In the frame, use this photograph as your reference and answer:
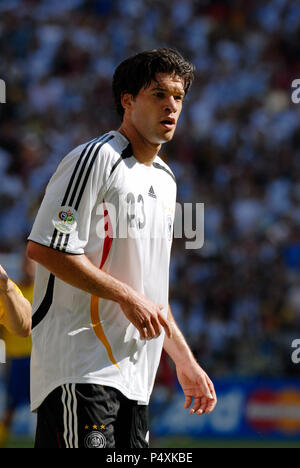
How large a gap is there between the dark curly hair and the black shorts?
1.40m

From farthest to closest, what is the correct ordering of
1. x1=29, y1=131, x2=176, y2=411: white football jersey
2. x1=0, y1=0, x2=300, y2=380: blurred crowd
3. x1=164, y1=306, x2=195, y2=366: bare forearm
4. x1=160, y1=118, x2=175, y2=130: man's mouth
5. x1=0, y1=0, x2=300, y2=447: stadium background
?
x1=0, y1=0, x2=300, y2=380: blurred crowd
x1=0, y1=0, x2=300, y2=447: stadium background
x1=164, y1=306, x2=195, y2=366: bare forearm
x1=160, y1=118, x2=175, y2=130: man's mouth
x1=29, y1=131, x2=176, y2=411: white football jersey

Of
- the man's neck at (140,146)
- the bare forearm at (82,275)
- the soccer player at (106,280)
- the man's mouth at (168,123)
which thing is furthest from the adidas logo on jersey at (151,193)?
the bare forearm at (82,275)

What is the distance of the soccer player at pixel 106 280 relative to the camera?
10.4 ft

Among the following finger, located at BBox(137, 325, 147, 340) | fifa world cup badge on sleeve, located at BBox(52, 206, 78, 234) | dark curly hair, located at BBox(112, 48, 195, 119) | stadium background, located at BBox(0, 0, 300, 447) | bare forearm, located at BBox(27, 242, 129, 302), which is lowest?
finger, located at BBox(137, 325, 147, 340)

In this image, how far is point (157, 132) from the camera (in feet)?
11.6

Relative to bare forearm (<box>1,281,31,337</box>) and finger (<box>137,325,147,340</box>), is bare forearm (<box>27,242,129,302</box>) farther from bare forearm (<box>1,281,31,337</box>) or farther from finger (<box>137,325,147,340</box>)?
bare forearm (<box>1,281,31,337</box>)

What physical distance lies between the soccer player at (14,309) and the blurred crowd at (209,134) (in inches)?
293

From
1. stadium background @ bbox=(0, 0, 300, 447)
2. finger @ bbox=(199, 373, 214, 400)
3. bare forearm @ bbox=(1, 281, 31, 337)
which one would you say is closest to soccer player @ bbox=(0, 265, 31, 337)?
bare forearm @ bbox=(1, 281, 31, 337)

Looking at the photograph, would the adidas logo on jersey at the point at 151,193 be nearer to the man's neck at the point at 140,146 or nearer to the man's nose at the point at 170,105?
the man's neck at the point at 140,146

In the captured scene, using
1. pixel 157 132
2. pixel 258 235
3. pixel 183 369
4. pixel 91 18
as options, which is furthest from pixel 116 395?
pixel 91 18

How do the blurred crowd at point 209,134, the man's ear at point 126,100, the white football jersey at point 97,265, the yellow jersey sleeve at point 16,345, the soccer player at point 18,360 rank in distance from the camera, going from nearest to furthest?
the white football jersey at point 97,265 < the man's ear at point 126,100 < the soccer player at point 18,360 < the yellow jersey sleeve at point 16,345 < the blurred crowd at point 209,134

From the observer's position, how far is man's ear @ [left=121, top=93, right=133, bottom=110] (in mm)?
3688

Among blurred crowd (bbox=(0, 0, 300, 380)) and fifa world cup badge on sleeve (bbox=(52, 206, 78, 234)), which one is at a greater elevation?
blurred crowd (bbox=(0, 0, 300, 380))

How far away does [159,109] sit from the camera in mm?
3553
